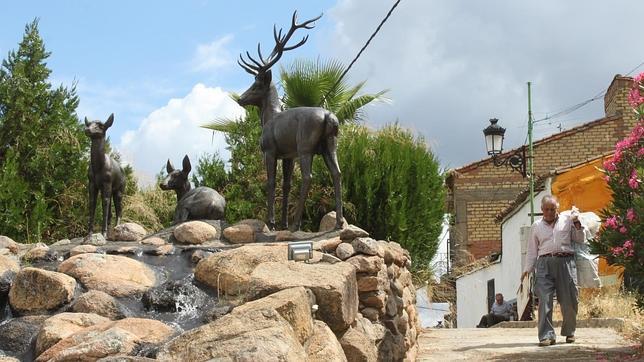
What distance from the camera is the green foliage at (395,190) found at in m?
14.6

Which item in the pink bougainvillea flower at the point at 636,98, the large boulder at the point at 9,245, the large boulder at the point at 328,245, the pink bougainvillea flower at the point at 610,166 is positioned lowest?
the large boulder at the point at 328,245

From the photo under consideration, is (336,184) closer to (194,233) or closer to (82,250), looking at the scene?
(194,233)

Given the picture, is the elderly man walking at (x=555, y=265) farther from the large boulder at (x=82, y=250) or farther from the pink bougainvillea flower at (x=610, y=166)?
the large boulder at (x=82, y=250)

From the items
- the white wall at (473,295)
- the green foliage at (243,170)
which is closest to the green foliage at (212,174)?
the green foliage at (243,170)

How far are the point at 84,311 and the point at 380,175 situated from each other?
28.6 feet

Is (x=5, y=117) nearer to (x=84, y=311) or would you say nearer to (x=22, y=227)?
(x=22, y=227)

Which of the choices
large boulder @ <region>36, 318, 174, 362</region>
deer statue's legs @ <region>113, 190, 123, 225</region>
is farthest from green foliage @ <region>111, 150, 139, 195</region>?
large boulder @ <region>36, 318, 174, 362</region>

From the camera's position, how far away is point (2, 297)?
759 centimetres

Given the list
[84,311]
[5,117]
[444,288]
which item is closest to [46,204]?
[5,117]

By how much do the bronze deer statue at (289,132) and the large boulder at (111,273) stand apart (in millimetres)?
1922

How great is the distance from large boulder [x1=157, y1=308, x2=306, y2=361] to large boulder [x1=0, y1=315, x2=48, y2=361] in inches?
86.7

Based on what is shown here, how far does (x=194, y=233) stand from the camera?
9.20 metres

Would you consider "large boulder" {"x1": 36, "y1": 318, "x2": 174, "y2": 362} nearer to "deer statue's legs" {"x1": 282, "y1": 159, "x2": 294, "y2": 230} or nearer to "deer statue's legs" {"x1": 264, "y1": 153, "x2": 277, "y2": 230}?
"deer statue's legs" {"x1": 264, "y1": 153, "x2": 277, "y2": 230}

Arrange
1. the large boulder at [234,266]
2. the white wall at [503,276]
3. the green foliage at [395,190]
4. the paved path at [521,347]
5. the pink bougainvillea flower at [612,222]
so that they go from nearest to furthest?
the large boulder at [234,266] < the pink bougainvillea flower at [612,222] < the paved path at [521,347] < the green foliage at [395,190] < the white wall at [503,276]
